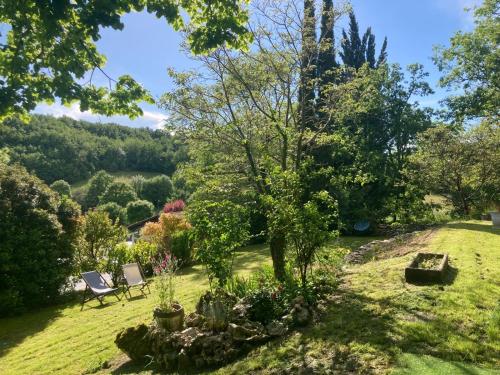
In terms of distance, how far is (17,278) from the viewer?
9922mm

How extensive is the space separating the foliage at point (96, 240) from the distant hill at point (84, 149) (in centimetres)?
4471

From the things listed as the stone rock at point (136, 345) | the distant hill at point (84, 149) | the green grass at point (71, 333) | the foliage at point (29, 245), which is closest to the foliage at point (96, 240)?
the foliage at point (29, 245)

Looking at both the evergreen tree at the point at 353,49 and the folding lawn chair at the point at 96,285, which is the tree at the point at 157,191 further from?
the folding lawn chair at the point at 96,285

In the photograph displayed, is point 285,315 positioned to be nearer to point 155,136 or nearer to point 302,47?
point 302,47

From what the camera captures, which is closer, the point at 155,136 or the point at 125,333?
the point at 125,333

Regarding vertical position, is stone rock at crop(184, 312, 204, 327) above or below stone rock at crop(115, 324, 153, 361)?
above

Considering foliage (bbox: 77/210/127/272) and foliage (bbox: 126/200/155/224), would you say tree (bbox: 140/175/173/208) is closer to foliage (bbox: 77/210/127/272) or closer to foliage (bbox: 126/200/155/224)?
foliage (bbox: 126/200/155/224)

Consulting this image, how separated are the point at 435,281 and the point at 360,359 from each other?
8.48ft

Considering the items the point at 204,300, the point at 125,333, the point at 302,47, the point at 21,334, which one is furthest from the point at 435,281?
the point at 21,334

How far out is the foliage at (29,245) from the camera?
9.66 m

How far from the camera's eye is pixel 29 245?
10.1 metres

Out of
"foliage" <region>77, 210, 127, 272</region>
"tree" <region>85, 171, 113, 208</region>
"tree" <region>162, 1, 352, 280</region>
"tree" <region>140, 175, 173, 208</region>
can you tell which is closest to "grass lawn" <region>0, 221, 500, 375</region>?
"tree" <region>162, 1, 352, 280</region>

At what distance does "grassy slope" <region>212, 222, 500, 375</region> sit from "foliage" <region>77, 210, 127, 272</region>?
9715 millimetres

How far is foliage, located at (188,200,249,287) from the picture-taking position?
5.69 metres
